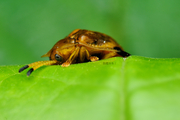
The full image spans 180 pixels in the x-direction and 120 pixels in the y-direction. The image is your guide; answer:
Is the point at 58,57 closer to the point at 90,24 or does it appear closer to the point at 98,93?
the point at 98,93

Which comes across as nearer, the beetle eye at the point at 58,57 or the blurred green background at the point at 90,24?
the beetle eye at the point at 58,57

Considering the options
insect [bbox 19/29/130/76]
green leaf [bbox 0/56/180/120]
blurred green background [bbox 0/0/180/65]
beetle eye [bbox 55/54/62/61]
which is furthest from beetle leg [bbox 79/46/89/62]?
blurred green background [bbox 0/0/180/65]

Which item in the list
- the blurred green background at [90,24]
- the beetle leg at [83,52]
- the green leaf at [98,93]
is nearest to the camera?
the green leaf at [98,93]

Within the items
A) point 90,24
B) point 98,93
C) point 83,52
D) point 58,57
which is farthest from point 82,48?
point 90,24

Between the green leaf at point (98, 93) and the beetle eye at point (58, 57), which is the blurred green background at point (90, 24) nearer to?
the beetle eye at point (58, 57)

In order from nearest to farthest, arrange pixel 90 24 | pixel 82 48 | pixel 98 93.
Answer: pixel 98 93
pixel 82 48
pixel 90 24

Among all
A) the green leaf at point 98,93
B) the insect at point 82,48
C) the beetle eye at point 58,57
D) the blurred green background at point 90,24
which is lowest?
the green leaf at point 98,93

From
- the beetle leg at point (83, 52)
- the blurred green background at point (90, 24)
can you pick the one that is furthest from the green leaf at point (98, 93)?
the blurred green background at point (90, 24)
